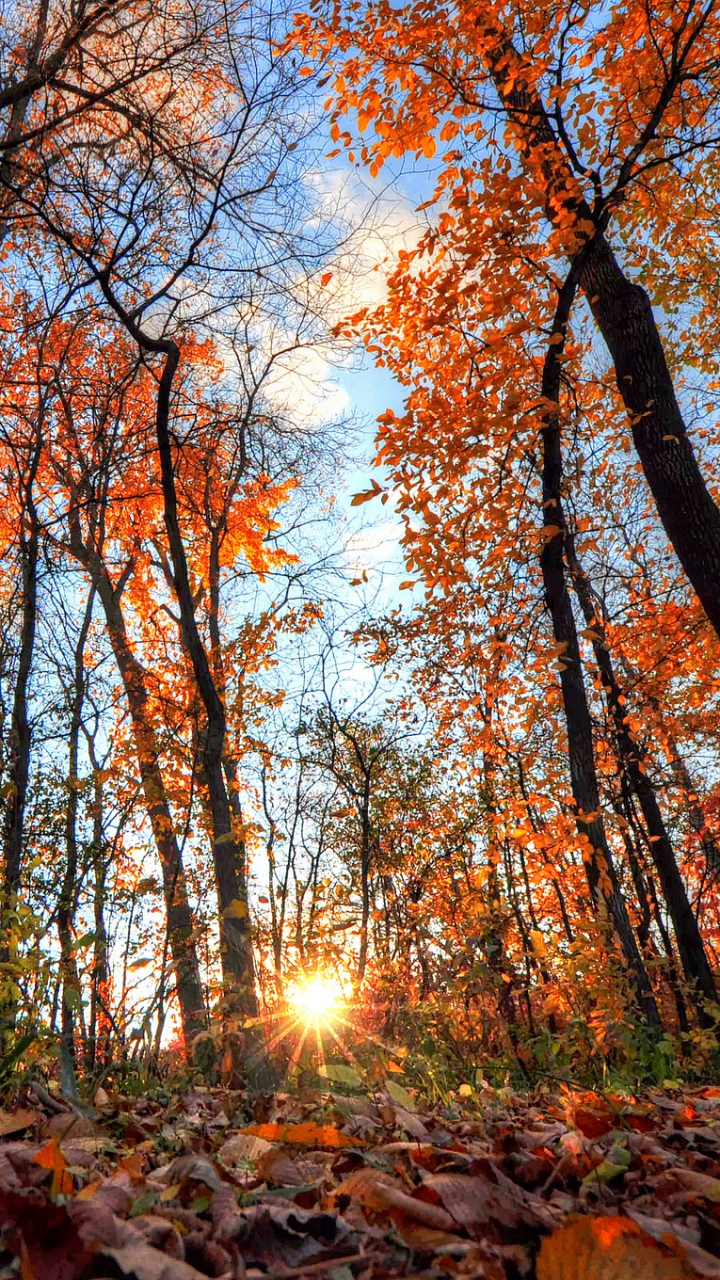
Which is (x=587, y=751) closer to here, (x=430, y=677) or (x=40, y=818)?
(x=430, y=677)

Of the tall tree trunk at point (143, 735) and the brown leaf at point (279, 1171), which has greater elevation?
the tall tree trunk at point (143, 735)

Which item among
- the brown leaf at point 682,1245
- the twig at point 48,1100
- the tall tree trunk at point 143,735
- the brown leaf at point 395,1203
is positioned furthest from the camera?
the tall tree trunk at point 143,735

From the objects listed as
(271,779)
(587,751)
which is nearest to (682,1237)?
(587,751)

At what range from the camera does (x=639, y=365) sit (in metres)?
5.90

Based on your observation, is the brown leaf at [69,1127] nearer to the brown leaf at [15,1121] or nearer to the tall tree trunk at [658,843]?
the brown leaf at [15,1121]

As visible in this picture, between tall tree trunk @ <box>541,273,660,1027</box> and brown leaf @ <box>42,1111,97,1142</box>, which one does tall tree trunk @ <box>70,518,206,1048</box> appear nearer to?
tall tree trunk @ <box>541,273,660,1027</box>

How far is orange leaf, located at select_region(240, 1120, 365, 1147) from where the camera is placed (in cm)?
172

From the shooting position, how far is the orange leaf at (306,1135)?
1.72 meters

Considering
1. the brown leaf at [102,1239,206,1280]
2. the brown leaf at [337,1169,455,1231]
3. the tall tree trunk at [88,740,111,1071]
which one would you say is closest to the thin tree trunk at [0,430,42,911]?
the tall tree trunk at [88,740,111,1071]

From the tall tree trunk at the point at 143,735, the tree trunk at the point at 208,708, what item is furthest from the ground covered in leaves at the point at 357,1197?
the tall tree trunk at the point at 143,735

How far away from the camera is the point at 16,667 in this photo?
23.2ft

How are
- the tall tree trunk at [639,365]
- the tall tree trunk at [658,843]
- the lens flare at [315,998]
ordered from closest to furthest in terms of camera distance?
the lens flare at [315,998] < the tall tree trunk at [639,365] < the tall tree trunk at [658,843]

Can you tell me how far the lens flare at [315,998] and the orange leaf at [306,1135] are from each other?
6.44 ft

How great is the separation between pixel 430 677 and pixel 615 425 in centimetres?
538
